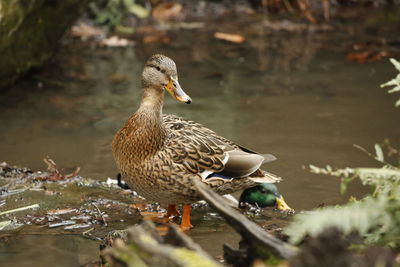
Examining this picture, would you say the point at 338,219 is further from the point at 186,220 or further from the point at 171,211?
the point at 171,211

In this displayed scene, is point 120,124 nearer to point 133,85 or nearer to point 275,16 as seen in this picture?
point 133,85

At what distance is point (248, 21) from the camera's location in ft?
38.5

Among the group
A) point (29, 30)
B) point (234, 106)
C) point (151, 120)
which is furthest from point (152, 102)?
point (29, 30)

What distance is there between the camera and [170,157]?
4.70 m

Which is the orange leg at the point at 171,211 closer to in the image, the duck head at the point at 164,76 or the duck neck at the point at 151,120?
the duck neck at the point at 151,120

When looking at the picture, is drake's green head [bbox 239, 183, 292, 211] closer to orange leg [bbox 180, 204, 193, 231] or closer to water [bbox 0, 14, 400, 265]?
water [bbox 0, 14, 400, 265]

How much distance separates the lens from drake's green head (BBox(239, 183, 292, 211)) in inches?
205

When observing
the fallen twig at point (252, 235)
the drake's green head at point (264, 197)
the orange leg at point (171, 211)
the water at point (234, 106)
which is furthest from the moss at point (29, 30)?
the fallen twig at point (252, 235)

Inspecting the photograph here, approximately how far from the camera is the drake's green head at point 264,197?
521 cm

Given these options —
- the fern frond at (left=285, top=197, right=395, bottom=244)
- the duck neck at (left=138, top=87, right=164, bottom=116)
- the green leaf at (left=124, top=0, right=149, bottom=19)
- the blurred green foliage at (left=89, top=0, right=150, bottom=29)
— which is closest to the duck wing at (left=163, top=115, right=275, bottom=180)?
the duck neck at (left=138, top=87, right=164, bottom=116)

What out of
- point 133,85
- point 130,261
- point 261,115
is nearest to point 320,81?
point 261,115

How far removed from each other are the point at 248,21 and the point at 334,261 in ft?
32.6

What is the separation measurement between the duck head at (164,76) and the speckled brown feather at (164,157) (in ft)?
0.03

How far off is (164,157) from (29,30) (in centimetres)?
385
